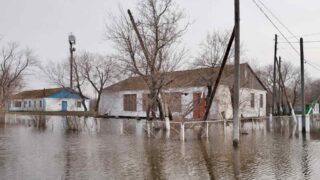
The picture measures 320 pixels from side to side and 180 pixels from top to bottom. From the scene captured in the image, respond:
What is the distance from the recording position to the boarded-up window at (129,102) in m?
40.6

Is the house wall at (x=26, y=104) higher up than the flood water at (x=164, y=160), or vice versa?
the house wall at (x=26, y=104)

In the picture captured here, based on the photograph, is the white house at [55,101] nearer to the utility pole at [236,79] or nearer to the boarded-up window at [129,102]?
the boarded-up window at [129,102]

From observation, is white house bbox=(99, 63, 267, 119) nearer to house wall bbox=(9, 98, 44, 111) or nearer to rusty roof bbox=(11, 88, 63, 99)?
rusty roof bbox=(11, 88, 63, 99)

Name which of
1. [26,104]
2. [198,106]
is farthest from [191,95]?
[26,104]

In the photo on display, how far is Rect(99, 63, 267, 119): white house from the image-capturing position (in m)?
27.5

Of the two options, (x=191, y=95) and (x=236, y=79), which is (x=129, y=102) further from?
(x=236, y=79)

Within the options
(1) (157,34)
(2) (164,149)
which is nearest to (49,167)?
(2) (164,149)

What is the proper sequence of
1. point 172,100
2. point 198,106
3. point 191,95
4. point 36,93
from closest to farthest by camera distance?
point 172,100, point 198,106, point 191,95, point 36,93

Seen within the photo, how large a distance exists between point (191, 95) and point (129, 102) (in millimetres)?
9582

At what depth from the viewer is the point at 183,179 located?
9086mm

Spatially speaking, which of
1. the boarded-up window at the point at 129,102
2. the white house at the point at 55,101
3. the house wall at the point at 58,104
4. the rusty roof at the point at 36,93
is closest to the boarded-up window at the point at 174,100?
the boarded-up window at the point at 129,102

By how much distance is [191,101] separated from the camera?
29547 mm

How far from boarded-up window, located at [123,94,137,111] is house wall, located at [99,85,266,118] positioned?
36 cm

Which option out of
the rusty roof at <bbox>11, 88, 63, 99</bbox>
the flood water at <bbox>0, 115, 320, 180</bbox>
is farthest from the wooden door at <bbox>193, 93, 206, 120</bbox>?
the rusty roof at <bbox>11, 88, 63, 99</bbox>
